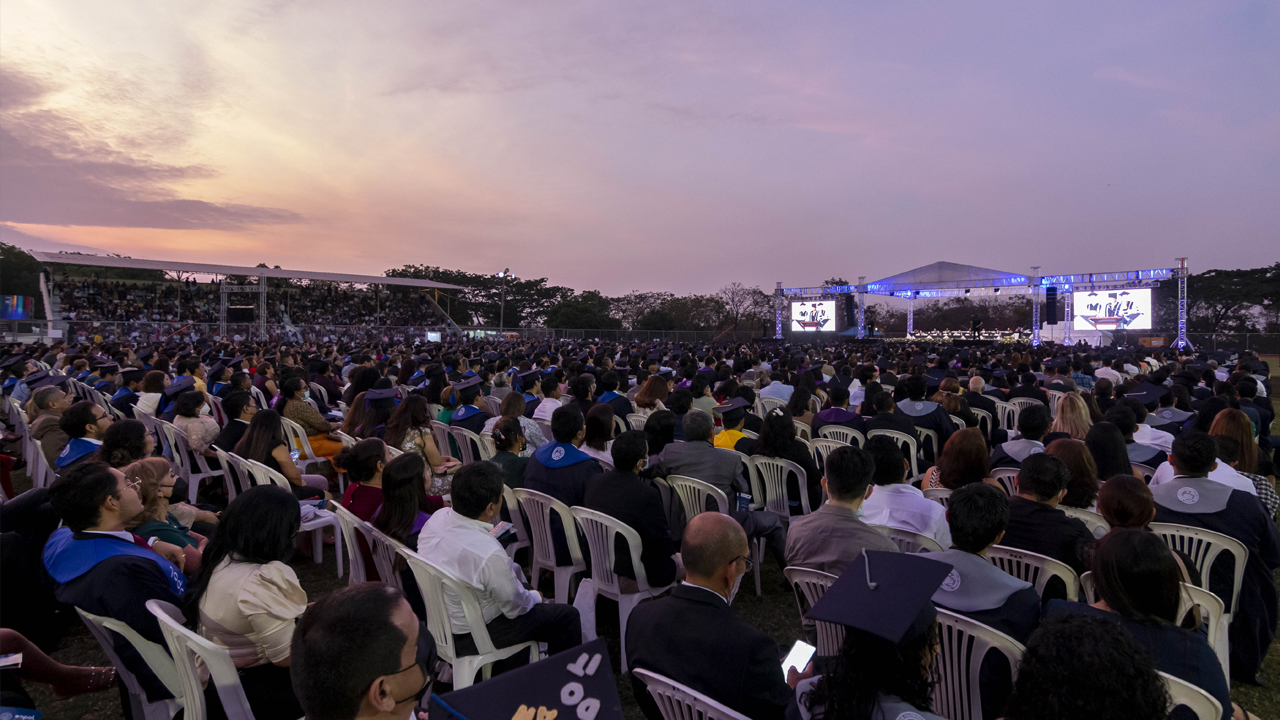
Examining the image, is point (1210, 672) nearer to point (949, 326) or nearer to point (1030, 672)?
point (1030, 672)

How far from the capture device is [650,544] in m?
3.69

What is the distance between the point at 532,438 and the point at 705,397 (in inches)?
109

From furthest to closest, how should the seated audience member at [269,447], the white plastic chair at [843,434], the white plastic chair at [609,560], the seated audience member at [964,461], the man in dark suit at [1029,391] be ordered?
the man in dark suit at [1029,391], the white plastic chair at [843,434], the seated audience member at [269,447], the seated audience member at [964,461], the white plastic chair at [609,560]

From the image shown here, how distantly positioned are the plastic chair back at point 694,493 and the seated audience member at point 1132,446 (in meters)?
3.20

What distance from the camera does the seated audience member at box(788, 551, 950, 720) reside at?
1659 mm

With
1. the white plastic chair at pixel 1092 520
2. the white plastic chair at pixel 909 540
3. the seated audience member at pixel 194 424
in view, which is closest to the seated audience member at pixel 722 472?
the white plastic chair at pixel 909 540

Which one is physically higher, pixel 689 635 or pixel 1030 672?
pixel 1030 672

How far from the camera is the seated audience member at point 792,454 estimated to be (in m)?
4.85

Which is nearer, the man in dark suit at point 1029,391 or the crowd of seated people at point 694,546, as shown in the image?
the crowd of seated people at point 694,546

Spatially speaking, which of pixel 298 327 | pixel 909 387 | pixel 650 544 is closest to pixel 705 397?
pixel 909 387

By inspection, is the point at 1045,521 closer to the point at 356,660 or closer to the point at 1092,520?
the point at 1092,520

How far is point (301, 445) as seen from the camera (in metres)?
6.34

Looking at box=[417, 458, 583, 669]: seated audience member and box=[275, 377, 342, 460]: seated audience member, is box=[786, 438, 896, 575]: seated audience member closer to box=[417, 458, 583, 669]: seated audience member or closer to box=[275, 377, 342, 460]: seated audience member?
box=[417, 458, 583, 669]: seated audience member

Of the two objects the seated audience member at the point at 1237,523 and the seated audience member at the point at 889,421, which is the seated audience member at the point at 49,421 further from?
the seated audience member at the point at 1237,523
